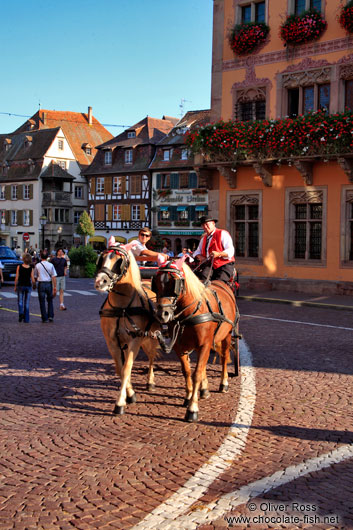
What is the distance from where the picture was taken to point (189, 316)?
7.11 metres

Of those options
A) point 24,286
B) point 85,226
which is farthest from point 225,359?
point 85,226

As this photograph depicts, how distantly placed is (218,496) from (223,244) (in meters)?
4.55

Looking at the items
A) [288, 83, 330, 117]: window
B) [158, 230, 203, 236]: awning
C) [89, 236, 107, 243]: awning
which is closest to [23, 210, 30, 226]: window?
[89, 236, 107, 243]: awning

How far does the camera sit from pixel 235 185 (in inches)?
1034

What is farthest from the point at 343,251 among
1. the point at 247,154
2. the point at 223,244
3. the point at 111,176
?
the point at 111,176

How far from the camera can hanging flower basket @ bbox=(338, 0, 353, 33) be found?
22.4m

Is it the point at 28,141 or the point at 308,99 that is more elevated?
the point at 28,141

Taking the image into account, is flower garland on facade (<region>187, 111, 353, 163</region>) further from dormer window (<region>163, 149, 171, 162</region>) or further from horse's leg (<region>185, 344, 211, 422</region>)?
dormer window (<region>163, 149, 171, 162</region>)

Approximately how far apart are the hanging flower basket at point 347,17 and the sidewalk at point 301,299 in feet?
32.0

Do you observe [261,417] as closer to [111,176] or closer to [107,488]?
[107,488]

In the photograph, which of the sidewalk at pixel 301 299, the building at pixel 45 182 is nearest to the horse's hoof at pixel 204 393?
the sidewalk at pixel 301 299

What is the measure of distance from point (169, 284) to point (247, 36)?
2141cm

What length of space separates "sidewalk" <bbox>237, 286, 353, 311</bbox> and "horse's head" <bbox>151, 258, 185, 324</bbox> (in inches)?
529

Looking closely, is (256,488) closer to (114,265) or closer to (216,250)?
(114,265)
